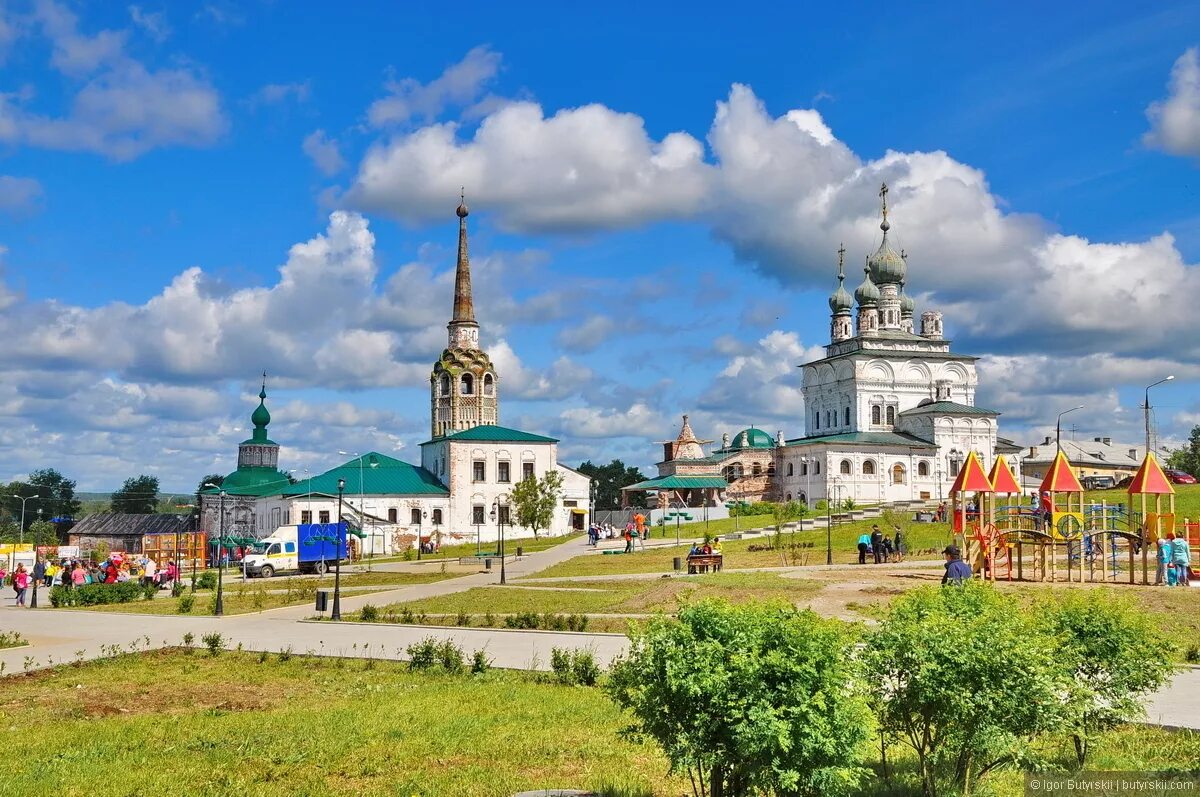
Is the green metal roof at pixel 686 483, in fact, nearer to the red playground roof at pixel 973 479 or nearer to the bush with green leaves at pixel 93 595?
the red playground roof at pixel 973 479

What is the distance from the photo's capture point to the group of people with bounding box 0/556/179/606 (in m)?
32.8

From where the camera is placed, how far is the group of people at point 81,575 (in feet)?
108

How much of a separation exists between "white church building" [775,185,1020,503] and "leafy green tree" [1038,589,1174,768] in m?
65.8

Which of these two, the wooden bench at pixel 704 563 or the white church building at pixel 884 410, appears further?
the white church building at pixel 884 410

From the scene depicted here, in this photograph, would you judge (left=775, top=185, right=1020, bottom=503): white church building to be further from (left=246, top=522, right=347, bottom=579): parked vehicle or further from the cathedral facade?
(left=246, top=522, right=347, bottom=579): parked vehicle

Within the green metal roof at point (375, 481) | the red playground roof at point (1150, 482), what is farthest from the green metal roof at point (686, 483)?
the red playground roof at point (1150, 482)

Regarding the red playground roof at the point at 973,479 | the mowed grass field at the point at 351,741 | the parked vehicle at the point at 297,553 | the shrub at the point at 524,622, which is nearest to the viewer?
the mowed grass field at the point at 351,741

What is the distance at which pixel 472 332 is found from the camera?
86.6 meters

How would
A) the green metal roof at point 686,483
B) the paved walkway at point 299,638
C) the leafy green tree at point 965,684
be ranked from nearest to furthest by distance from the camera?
1. the leafy green tree at point 965,684
2. the paved walkway at point 299,638
3. the green metal roof at point 686,483

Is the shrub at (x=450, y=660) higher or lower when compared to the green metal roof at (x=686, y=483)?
lower

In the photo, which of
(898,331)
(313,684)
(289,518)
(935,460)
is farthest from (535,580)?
(898,331)

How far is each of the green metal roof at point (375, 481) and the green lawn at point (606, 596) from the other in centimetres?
4076

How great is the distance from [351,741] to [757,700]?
578 cm

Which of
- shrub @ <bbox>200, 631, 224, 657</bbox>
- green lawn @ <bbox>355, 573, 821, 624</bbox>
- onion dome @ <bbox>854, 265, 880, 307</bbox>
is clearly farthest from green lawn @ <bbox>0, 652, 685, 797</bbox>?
onion dome @ <bbox>854, 265, 880, 307</bbox>
